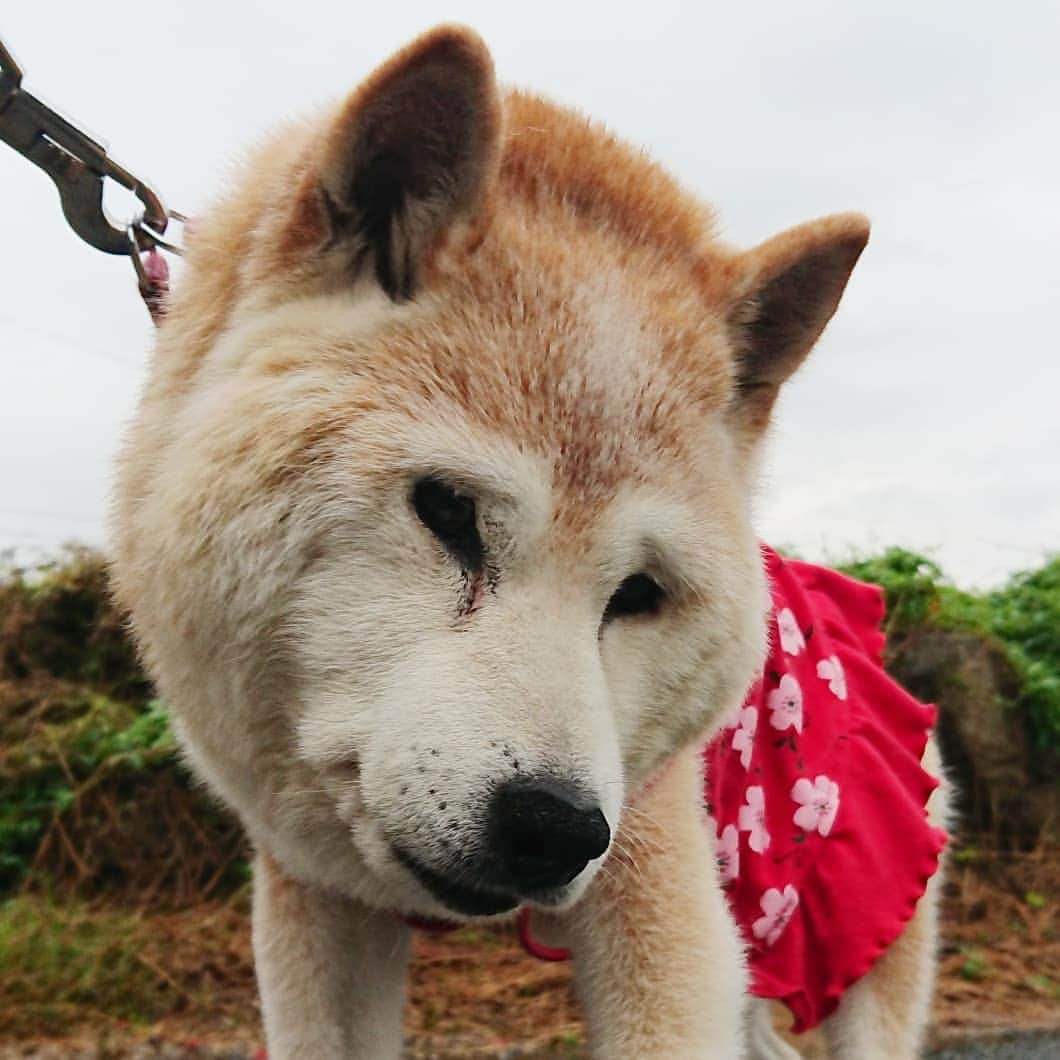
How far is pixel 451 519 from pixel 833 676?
154 centimetres

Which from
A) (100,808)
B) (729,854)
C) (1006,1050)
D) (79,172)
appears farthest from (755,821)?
(100,808)

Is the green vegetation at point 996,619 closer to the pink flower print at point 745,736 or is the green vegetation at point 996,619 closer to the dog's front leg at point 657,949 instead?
the pink flower print at point 745,736

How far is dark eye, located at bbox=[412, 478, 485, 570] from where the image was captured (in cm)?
190

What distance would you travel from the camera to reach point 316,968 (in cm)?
261

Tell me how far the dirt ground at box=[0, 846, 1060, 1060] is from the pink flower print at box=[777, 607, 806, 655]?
1979 millimetres

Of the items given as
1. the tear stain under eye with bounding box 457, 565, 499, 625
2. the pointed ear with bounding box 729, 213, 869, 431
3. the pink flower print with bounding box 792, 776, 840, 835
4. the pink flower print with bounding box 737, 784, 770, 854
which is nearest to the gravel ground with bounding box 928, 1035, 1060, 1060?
the pink flower print with bounding box 792, 776, 840, 835

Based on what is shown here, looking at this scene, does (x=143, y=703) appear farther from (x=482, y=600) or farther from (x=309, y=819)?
(x=482, y=600)

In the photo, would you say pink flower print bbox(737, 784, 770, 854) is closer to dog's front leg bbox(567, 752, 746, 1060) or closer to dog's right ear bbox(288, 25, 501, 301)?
dog's front leg bbox(567, 752, 746, 1060)

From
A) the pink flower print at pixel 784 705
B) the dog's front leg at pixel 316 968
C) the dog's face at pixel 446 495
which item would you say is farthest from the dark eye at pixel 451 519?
the pink flower print at pixel 784 705

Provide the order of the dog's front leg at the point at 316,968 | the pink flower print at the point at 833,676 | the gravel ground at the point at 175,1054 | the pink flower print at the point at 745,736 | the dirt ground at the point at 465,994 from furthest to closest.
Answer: the dirt ground at the point at 465,994
the gravel ground at the point at 175,1054
the pink flower print at the point at 833,676
the pink flower print at the point at 745,736
the dog's front leg at the point at 316,968

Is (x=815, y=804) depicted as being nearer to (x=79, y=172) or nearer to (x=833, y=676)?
(x=833, y=676)

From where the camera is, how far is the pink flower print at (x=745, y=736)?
9.31 ft

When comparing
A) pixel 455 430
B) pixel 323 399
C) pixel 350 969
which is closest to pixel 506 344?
pixel 455 430

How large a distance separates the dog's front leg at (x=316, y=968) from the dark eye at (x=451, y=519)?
1.06 m
